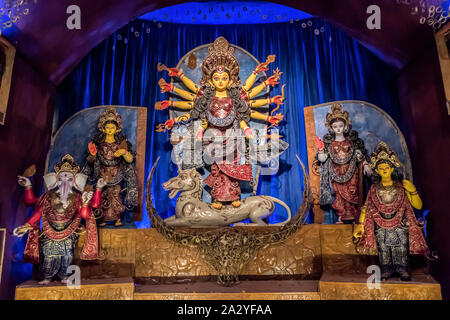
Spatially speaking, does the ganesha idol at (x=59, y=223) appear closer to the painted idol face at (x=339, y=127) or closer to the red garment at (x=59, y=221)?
the red garment at (x=59, y=221)

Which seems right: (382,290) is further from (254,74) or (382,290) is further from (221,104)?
(254,74)

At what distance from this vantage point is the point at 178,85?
498 centimetres

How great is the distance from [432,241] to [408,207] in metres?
0.55

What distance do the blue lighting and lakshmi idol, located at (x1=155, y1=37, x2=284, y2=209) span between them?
899mm

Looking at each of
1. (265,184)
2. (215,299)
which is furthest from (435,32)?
(215,299)

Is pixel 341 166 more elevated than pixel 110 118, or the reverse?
pixel 110 118

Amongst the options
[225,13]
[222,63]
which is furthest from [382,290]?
[225,13]

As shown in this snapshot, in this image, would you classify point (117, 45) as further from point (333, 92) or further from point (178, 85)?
point (333, 92)

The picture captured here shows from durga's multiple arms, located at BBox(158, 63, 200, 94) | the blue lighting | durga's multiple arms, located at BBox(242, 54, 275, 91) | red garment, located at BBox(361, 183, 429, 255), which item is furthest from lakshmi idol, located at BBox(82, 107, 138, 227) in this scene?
red garment, located at BBox(361, 183, 429, 255)

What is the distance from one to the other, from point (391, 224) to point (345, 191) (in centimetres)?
82

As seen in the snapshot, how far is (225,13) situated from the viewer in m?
5.45

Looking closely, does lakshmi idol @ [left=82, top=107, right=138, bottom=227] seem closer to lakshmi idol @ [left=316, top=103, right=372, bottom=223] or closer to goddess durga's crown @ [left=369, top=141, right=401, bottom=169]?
lakshmi idol @ [left=316, top=103, right=372, bottom=223]

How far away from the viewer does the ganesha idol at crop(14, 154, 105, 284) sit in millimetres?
3445

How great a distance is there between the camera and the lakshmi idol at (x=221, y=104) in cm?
443
